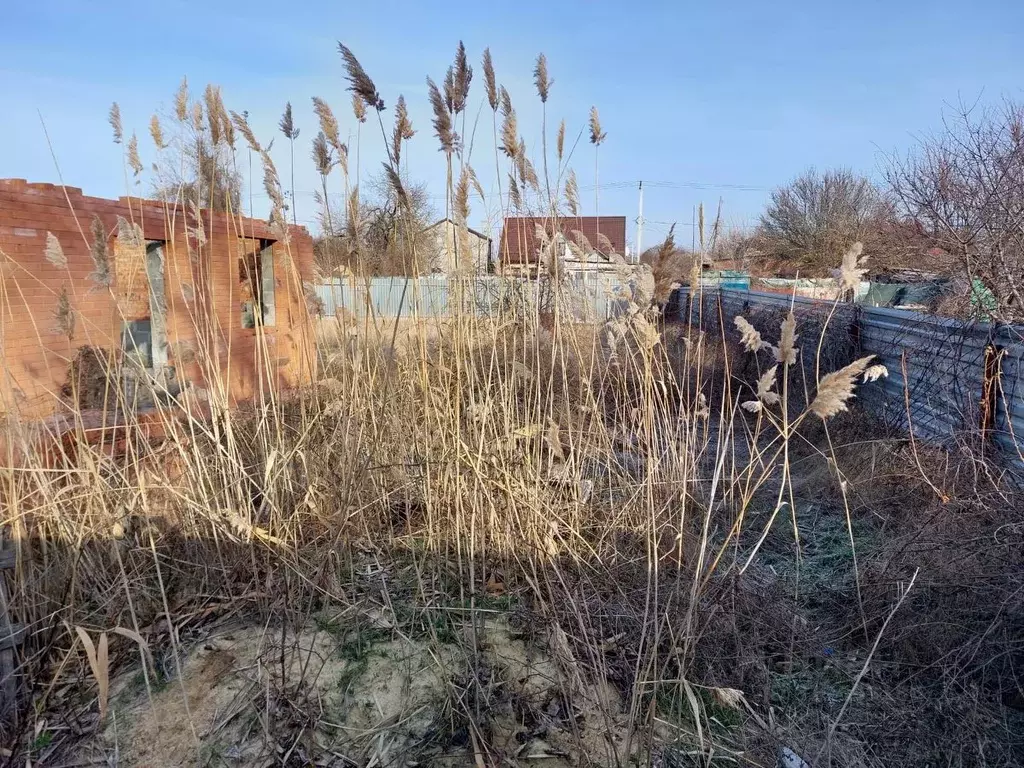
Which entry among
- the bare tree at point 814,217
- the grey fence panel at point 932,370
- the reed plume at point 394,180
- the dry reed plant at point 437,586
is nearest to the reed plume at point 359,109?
the dry reed plant at point 437,586

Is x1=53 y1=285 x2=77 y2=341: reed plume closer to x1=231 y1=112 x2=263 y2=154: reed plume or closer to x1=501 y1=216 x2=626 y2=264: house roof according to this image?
x1=231 y1=112 x2=263 y2=154: reed plume

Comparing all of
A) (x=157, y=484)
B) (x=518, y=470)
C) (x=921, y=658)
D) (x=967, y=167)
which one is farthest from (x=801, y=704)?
Result: (x=967, y=167)

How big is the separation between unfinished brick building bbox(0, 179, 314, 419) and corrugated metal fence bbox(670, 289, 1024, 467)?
2.03 m

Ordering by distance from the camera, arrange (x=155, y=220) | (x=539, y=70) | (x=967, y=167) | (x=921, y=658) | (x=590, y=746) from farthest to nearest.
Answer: (x=155, y=220)
(x=967, y=167)
(x=539, y=70)
(x=921, y=658)
(x=590, y=746)

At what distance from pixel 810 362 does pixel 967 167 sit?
232 centimetres

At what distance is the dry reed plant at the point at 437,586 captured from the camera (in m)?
1.63

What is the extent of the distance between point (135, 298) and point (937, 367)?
4.88 metres

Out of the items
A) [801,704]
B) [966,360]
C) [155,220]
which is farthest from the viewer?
[155,220]

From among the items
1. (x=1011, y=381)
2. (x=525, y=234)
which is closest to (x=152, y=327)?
(x=525, y=234)

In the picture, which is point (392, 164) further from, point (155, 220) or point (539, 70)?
point (155, 220)

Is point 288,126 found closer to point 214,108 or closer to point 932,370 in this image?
point 214,108

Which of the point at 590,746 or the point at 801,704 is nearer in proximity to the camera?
the point at 590,746

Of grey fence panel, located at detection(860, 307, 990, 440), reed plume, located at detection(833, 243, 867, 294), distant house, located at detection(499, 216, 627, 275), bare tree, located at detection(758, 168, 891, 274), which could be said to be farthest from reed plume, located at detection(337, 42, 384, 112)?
bare tree, located at detection(758, 168, 891, 274)

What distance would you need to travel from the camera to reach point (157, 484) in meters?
2.24
